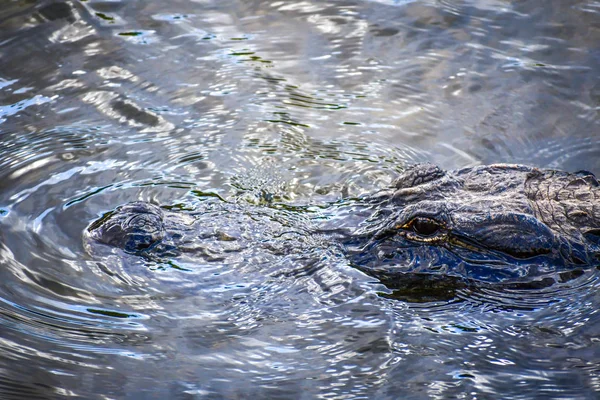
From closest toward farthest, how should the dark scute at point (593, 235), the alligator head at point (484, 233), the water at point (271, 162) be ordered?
the water at point (271, 162)
the alligator head at point (484, 233)
the dark scute at point (593, 235)

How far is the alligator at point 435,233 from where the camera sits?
420cm

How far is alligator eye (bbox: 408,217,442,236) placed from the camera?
165 inches

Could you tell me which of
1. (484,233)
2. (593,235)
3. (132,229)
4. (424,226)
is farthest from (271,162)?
(593,235)

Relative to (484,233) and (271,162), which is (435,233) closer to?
(484,233)

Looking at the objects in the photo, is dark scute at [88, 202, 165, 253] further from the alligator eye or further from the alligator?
the alligator eye

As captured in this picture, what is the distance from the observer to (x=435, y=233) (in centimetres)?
424

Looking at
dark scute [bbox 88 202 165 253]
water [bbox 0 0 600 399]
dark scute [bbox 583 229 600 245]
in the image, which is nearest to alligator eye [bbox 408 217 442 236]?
water [bbox 0 0 600 399]

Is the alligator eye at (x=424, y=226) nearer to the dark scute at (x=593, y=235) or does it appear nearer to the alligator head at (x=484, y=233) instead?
the alligator head at (x=484, y=233)

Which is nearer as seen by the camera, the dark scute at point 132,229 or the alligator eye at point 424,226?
the alligator eye at point 424,226

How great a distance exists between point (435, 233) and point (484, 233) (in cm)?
28

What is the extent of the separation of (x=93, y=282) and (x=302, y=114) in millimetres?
2779

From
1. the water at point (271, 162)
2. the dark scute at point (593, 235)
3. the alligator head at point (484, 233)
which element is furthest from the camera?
the dark scute at point (593, 235)

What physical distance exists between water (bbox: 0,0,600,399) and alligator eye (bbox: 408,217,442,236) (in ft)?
1.27

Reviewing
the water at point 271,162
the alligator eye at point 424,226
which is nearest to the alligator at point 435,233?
the alligator eye at point 424,226
